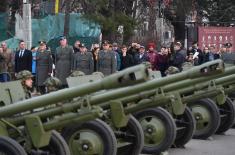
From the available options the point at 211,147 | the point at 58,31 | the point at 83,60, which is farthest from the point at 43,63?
the point at 58,31

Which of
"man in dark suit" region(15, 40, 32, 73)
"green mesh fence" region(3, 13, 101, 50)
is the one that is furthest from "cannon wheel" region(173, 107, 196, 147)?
"green mesh fence" region(3, 13, 101, 50)

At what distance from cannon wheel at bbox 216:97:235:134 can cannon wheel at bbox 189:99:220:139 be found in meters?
0.81

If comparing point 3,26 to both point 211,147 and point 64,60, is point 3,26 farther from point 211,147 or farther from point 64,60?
point 211,147

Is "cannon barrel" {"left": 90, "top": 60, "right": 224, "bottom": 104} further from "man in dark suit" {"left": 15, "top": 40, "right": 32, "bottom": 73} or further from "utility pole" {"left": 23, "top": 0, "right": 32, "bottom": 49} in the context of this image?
"utility pole" {"left": 23, "top": 0, "right": 32, "bottom": 49}

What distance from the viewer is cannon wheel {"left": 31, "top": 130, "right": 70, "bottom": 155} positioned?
825cm

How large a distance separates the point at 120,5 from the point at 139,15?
420cm

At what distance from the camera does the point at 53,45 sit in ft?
91.0

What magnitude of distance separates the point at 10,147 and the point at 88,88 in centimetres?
103

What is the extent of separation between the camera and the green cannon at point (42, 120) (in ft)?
25.7

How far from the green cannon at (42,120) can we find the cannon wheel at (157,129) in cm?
224

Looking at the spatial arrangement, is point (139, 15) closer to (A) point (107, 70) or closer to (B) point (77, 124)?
(A) point (107, 70)

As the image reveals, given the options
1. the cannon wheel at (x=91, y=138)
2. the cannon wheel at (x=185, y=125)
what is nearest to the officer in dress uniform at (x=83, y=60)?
the cannon wheel at (x=185, y=125)

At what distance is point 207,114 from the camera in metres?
12.2

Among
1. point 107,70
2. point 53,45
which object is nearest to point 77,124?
point 107,70
